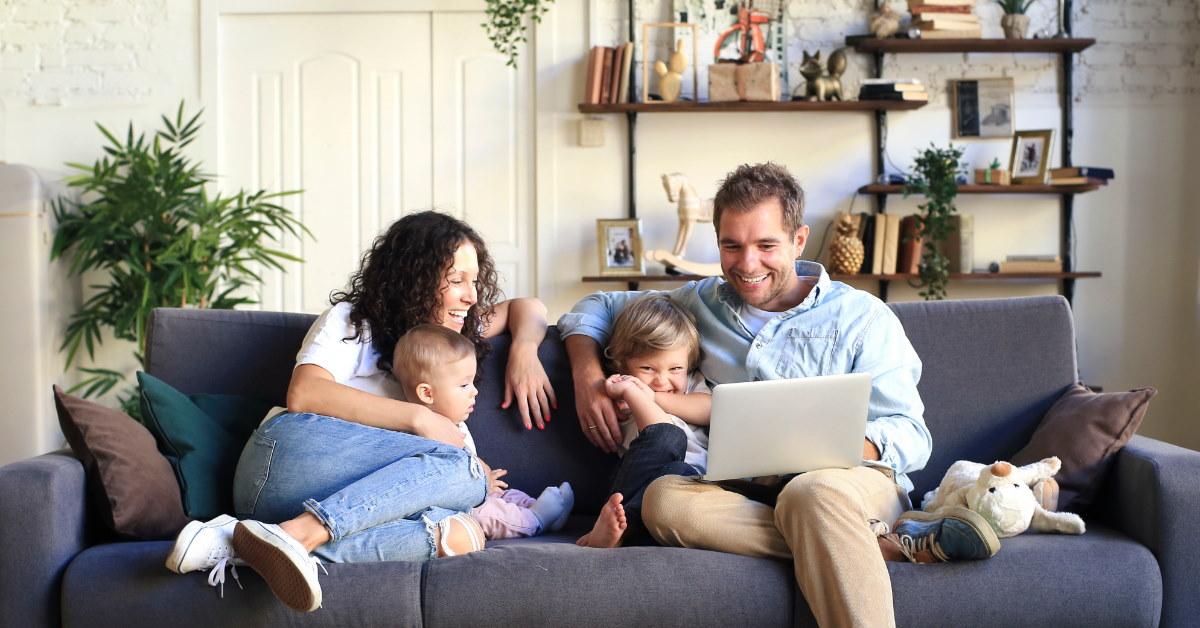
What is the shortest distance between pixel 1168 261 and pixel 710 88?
207cm

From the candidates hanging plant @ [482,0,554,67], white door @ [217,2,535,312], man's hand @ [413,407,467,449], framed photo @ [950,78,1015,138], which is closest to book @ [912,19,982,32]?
framed photo @ [950,78,1015,138]

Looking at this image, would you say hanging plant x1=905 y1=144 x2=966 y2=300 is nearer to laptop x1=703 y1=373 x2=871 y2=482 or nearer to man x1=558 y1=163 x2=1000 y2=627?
man x1=558 y1=163 x2=1000 y2=627

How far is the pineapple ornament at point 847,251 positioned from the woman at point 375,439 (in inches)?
86.1

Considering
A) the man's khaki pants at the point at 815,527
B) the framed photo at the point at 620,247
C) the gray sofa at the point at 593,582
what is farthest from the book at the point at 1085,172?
the man's khaki pants at the point at 815,527

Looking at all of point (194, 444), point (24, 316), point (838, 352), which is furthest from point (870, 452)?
point (24, 316)

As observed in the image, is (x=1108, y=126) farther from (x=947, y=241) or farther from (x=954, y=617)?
(x=954, y=617)

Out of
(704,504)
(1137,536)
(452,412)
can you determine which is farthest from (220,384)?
(1137,536)

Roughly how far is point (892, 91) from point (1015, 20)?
0.58m

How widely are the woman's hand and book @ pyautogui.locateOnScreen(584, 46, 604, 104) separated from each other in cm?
225

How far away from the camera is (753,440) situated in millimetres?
2025

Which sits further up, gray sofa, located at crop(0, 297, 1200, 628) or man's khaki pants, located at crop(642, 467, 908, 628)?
man's khaki pants, located at crop(642, 467, 908, 628)

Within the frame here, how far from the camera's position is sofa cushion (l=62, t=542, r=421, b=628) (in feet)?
6.31

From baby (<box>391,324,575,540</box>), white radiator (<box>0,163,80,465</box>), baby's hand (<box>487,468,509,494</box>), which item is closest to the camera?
baby (<box>391,324,575,540</box>)

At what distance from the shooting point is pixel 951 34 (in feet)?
14.9
